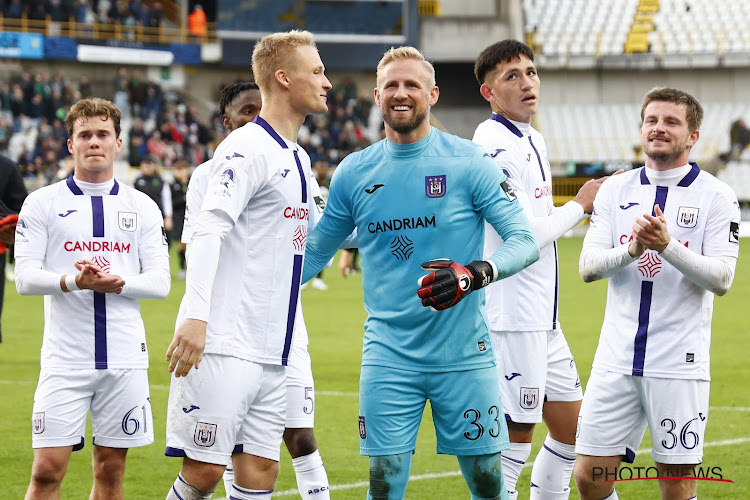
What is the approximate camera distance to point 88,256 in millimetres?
5422

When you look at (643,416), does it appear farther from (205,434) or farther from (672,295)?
(205,434)

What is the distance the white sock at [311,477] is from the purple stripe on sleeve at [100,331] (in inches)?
43.0

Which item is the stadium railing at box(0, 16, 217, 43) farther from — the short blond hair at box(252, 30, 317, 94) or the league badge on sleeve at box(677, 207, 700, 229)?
the league badge on sleeve at box(677, 207, 700, 229)

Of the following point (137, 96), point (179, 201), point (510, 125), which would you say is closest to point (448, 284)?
point (510, 125)

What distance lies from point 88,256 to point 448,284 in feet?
6.89

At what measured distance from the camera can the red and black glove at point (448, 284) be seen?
4145 millimetres

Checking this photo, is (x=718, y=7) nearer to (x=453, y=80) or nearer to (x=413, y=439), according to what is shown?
(x=453, y=80)

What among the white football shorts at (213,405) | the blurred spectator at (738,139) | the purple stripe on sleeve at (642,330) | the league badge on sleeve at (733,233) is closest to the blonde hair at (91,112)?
the white football shorts at (213,405)

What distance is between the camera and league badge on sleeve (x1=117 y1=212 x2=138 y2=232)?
215 inches

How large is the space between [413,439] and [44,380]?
1846mm

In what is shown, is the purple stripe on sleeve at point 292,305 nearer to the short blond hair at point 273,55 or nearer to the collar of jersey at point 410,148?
the collar of jersey at point 410,148

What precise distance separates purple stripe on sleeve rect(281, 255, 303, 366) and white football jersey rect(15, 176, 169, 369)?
105cm

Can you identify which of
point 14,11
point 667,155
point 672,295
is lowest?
point 672,295

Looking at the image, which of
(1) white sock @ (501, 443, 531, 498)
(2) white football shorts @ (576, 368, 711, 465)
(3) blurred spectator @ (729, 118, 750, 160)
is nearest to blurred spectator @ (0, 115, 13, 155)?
(3) blurred spectator @ (729, 118, 750, 160)
